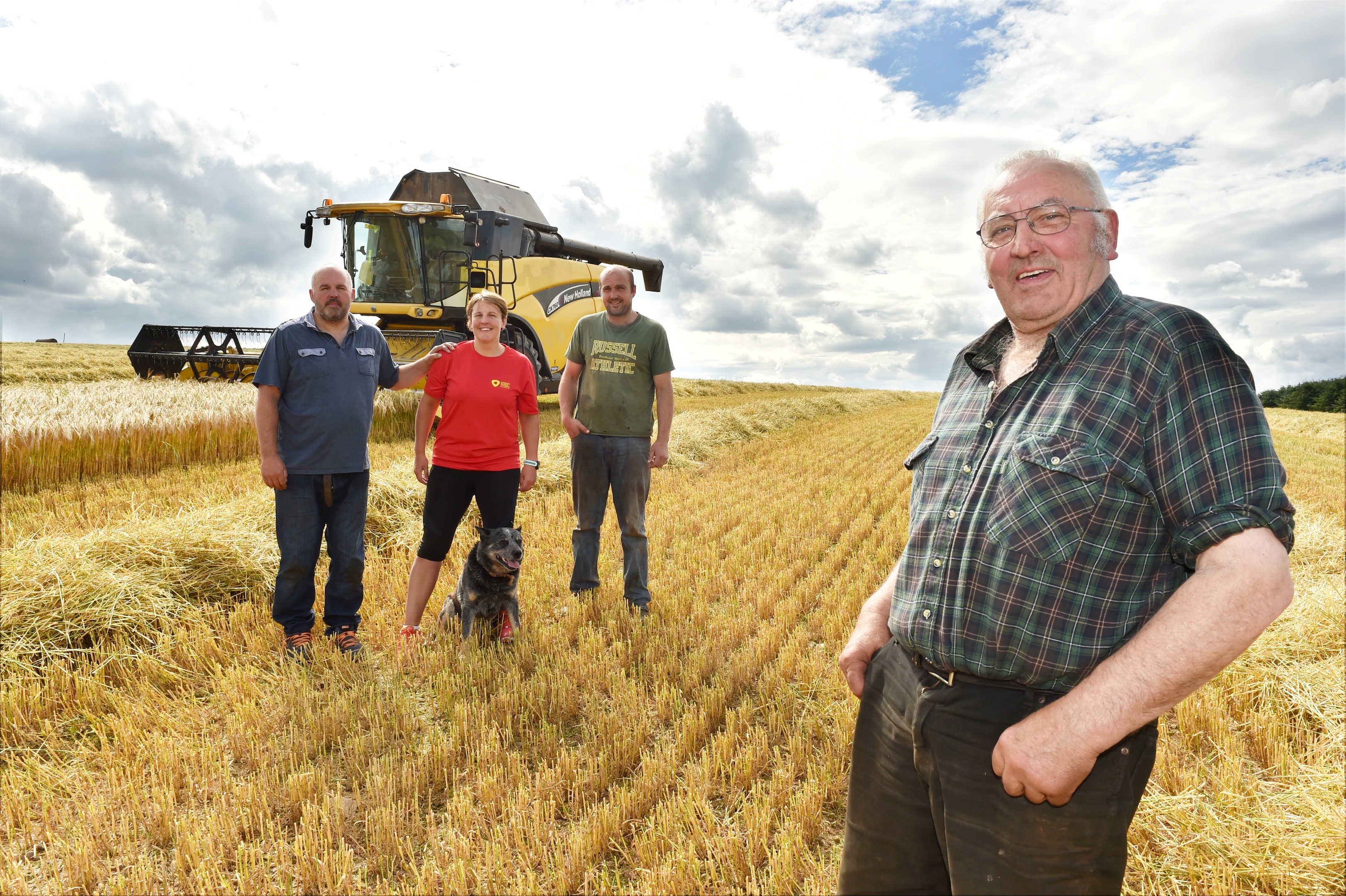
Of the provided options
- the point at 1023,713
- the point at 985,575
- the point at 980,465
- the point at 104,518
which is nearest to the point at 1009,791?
the point at 1023,713

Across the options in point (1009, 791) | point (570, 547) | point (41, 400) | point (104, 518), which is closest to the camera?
point (1009, 791)

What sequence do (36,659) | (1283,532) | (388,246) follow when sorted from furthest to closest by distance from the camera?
(388,246)
(36,659)
(1283,532)

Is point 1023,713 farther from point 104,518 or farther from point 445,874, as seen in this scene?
point 104,518

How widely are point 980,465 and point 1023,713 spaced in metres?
0.53

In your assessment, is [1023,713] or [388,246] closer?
[1023,713]

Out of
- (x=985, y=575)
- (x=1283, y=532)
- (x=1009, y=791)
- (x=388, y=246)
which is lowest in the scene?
(x=1009, y=791)

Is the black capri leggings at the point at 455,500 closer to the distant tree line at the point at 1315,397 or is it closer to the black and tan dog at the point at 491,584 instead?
the black and tan dog at the point at 491,584

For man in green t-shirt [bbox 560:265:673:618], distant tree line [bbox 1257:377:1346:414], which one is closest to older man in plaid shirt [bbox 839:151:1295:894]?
man in green t-shirt [bbox 560:265:673:618]

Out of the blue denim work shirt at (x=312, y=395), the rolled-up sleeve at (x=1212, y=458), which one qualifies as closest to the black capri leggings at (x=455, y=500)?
the blue denim work shirt at (x=312, y=395)

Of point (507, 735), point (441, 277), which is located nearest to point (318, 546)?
point (507, 735)

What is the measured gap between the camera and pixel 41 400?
10.6 metres

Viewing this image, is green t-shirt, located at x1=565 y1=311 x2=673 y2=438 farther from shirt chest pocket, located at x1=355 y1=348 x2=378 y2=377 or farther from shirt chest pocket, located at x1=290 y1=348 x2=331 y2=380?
shirt chest pocket, located at x1=290 y1=348 x2=331 y2=380

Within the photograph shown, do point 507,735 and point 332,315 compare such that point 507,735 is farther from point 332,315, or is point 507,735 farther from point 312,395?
point 332,315

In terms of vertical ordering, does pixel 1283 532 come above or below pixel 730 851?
above
